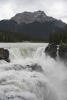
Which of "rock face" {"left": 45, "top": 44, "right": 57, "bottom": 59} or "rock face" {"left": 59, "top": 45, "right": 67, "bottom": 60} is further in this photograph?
"rock face" {"left": 45, "top": 44, "right": 57, "bottom": 59}

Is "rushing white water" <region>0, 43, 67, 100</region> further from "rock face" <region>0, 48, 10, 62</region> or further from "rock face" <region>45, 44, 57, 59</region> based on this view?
"rock face" <region>0, 48, 10, 62</region>

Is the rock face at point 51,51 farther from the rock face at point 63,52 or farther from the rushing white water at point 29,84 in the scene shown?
the rushing white water at point 29,84

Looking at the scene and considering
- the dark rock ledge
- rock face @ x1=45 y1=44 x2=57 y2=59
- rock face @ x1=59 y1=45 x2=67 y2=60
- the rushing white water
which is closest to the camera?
the rushing white water

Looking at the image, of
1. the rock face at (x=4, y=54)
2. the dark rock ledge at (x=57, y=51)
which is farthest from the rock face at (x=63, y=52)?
the rock face at (x=4, y=54)

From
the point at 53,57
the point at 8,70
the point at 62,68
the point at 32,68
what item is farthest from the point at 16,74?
the point at 53,57

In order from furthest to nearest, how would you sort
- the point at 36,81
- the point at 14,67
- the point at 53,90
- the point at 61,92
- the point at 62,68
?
the point at 62,68 → the point at 14,67 → the point at 61,92 → the point at 53,90 → the point at 36,81

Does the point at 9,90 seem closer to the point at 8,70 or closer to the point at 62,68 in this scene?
the point at 8,70

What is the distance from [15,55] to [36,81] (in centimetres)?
1752

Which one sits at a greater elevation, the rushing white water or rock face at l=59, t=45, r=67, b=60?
rock face at l=59, t=45, r=67, b=60

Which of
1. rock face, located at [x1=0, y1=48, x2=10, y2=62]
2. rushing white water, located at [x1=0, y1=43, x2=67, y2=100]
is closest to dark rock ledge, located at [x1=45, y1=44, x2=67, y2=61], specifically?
rushing white water, located at [x1=0, y1=43, x2=67, y2=100]

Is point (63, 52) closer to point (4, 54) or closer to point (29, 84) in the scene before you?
point (4, 54)

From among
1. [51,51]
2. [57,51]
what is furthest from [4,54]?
[57,51]

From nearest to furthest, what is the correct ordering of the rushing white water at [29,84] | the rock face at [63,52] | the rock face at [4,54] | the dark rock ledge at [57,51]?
the rushing white water at [29,84] < the rock face at [4,54] < the rock face at [63,52] < the dark rock ledge at [57,51]

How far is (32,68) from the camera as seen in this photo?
86.4 ft
